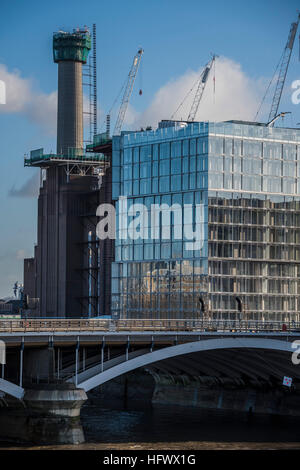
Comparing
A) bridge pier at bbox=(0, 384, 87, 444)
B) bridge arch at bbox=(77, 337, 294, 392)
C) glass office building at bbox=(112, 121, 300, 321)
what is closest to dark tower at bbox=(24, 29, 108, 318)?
glass office building at bbox=(112, 121, 300, 321)

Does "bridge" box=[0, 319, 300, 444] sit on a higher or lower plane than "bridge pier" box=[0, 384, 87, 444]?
higher

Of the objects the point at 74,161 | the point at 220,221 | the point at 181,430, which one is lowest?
the point at 181,430

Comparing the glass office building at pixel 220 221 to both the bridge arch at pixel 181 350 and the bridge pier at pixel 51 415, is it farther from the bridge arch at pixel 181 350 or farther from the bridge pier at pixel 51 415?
the bridge pier at pixel 51 415

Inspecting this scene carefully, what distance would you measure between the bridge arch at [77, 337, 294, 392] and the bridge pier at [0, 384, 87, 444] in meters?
2.57

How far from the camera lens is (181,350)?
95500 millimetres

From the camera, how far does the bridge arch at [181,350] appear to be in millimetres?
89812

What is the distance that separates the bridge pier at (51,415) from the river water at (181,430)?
5.48 ft

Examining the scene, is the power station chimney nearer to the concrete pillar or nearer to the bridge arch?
the concrete pillar

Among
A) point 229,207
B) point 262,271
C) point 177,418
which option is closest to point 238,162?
point 229,207

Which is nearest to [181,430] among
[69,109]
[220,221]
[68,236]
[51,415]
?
[51,415]

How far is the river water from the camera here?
8819 cm

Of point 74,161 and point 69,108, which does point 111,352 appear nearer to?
point 74,161

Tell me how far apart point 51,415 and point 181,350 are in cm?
1536

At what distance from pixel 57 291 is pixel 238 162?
46809 mm
